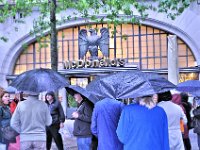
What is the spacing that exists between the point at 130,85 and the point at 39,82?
264cm

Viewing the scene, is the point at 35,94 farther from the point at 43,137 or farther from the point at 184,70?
the point at 184,70

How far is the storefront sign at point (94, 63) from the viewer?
3203 cm

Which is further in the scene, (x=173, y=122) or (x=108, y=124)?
(x=173, y=122)

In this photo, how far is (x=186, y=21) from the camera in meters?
30.6

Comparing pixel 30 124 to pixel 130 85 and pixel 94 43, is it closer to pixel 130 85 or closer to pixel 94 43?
pixel 130 85

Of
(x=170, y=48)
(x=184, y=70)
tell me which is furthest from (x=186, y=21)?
(x=170, y=48)

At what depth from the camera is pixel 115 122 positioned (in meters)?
7.48

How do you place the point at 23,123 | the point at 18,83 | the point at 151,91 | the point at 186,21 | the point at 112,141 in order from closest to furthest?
1. the point at 151,91
2. the point at 112,141
3. the point at 23,123
4. the point at 18,83
5. the point at 186,21

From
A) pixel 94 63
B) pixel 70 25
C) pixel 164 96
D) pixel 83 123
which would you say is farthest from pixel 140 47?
pixel 164 96

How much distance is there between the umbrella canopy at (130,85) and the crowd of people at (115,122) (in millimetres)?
133

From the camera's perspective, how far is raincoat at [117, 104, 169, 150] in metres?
6.16

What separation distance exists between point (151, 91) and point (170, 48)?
15.1 meters

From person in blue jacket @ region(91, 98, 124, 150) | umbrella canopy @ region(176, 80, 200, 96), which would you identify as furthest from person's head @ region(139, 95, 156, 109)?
umbrella canopy @ region(176, 80, 200, 96)

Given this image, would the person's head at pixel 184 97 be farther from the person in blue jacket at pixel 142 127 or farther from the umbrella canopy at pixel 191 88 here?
the person in blue jacket at pixel 142 127
